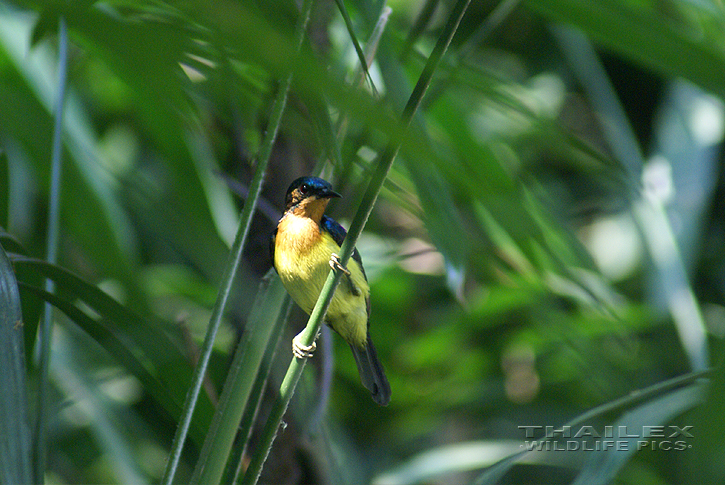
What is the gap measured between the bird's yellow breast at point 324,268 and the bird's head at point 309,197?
0.01m

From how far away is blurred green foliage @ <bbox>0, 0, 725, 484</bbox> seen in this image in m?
0.63

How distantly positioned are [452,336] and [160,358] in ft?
4.80

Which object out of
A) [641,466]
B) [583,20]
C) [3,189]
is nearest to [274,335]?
[3,189]

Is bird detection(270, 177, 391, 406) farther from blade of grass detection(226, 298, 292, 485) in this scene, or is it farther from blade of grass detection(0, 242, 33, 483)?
blade of grass detection(0, 242, 33, 483)

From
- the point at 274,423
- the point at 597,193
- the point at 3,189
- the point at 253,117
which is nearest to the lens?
the point at 274,423

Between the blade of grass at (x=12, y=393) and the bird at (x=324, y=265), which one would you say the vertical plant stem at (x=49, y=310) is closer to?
the blade of grass at (x=12, y=393)

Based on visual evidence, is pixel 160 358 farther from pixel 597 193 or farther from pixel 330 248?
pixel 597 193

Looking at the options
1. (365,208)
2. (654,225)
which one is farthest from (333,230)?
(654,225)

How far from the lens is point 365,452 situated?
210 cm

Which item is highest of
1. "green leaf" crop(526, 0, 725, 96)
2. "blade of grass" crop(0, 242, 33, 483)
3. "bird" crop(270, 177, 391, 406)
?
"green leaf" crop(526, 0, 725, 96)

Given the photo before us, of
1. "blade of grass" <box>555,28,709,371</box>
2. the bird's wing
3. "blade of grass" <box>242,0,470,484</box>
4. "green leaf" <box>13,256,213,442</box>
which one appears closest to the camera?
"blade of grass" <box>242,0,470,484</box>

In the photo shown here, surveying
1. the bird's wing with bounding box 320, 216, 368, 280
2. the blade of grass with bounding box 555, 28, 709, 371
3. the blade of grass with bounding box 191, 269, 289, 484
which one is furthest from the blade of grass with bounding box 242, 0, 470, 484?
the blade of grass with bounding box 555, 28, 709, 371

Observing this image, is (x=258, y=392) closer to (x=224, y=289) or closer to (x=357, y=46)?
(x=224, y=289)

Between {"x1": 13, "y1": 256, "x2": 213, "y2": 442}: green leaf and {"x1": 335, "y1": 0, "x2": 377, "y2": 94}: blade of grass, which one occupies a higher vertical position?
{"x1": 335, "y1": 0, "x2": 377, "y2": 94}: blade of grass
